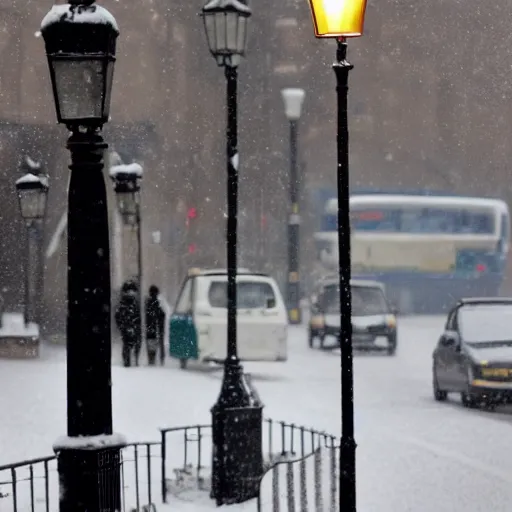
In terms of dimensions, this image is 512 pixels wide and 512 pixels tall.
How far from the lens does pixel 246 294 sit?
26.4m

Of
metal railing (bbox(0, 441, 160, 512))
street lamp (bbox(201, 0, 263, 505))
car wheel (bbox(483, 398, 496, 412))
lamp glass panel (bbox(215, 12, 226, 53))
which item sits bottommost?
metal railing (bbox(0, 441, 160, 512))

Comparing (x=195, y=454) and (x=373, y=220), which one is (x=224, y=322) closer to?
(x=195, y=454)

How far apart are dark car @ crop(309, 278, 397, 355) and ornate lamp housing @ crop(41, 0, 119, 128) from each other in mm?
24024

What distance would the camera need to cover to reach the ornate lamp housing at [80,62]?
7453mm

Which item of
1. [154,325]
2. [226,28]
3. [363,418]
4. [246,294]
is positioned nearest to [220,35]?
[226,28]

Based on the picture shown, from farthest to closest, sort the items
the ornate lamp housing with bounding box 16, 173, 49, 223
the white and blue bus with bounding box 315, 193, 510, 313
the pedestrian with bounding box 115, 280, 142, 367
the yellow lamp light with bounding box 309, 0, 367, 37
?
the white and blue bus with bounding box 315, 193, 510, 313 → the ornate lamp housing with bounding box 16, 173, 49, 223 → the pedestrian with bounding box 115, 280, 142, 367 → the yellow lamp light with bounding box 309, 0, 367, 37

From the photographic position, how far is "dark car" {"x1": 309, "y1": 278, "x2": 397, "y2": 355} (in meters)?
31.9

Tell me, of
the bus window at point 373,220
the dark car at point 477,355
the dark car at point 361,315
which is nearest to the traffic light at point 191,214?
the bus window at point 373,220

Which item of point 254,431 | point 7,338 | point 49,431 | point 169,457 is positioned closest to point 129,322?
point 7,338

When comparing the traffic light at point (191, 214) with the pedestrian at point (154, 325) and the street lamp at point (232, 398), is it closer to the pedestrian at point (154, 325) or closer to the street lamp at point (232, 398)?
the pedestrian at point (154, 325)

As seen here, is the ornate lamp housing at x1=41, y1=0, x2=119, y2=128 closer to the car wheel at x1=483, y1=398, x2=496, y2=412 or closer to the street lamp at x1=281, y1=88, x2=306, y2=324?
the car wheel at x1=483, y1=398, x2=496, y2=412

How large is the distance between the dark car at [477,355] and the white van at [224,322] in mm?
4815

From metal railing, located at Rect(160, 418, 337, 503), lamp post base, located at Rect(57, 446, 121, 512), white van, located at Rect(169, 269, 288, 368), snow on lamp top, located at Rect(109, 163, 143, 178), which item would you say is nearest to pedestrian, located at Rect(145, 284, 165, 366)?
white van, located at Rect(169, 269, 288, 368)

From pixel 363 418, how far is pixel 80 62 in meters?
11.9
